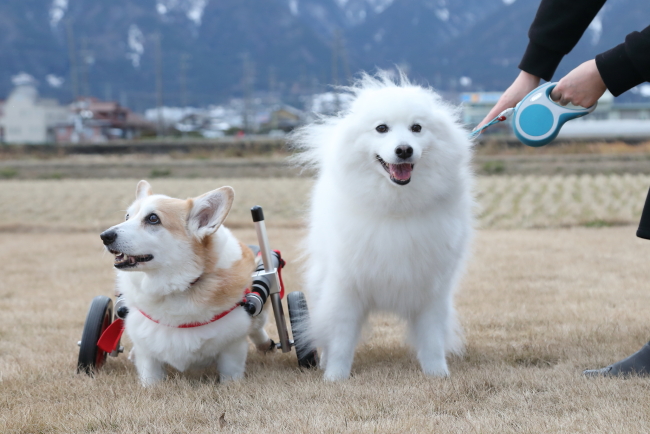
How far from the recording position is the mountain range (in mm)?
145375

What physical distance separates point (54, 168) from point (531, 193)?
16.7 m

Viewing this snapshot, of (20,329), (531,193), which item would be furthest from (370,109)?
(531,193)

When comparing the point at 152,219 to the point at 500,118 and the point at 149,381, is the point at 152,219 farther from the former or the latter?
the point at 500,118

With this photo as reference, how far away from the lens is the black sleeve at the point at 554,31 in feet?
8.82

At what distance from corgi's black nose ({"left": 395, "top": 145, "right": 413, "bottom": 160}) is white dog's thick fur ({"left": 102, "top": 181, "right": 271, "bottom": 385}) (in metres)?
0.79

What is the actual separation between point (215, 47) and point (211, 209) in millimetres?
190913

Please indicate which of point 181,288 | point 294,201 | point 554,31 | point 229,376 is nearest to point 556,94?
point 554,31

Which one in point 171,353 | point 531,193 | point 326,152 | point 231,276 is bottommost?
point 531,193

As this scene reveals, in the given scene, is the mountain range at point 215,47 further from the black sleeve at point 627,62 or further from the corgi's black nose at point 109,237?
the corgi's black nose at point 109,237

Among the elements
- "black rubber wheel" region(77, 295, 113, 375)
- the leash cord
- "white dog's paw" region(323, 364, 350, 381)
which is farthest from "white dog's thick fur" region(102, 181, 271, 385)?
the leash cord

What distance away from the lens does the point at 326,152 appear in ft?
10.5

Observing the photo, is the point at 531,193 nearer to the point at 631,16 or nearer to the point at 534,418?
the point at 534,418

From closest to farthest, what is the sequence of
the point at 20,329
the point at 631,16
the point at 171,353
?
1. the point at 171,353
2. the point at 20,329
3. the point at 631,16

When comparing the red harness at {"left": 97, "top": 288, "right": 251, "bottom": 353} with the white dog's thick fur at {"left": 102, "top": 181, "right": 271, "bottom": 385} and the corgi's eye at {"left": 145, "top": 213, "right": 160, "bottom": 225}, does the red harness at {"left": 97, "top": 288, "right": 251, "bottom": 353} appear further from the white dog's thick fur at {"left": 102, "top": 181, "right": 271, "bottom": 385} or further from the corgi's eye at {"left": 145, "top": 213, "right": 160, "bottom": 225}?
the corgi's eye at {"left": 145, "top": 213, "right": 160, "bottom": 225}
